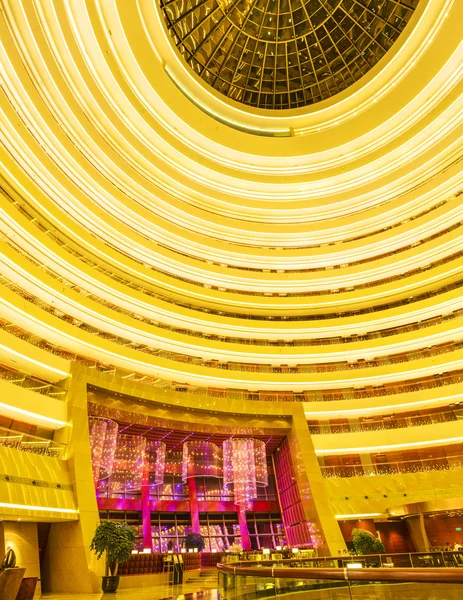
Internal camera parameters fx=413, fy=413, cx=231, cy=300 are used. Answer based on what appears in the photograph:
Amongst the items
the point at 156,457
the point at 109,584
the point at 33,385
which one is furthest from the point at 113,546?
the point at 156,457

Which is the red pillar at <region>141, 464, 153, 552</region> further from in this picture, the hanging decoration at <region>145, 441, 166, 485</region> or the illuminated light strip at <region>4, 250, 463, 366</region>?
the illuminated light strip at <region>4, 250, 463, 366</region>

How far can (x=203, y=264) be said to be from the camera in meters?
31.2

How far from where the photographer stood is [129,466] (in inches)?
721

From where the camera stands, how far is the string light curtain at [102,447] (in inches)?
648

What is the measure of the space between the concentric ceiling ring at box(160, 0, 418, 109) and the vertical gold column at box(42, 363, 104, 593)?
26.4 m

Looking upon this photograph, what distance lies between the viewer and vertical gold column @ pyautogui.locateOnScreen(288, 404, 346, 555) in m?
18.3

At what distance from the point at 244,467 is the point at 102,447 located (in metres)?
6.99

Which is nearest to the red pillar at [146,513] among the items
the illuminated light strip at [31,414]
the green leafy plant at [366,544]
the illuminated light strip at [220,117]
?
the illuminated light strip at [31,414]

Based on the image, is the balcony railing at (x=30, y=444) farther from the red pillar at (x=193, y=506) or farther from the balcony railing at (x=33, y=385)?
the red pillar at (x=193, y=506)

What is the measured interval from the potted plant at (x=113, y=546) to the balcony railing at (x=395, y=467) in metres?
12.3

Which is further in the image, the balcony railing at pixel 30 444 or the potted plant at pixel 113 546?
the balcony railing at pixel 30 444

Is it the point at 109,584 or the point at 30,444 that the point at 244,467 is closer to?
the point at 109,584

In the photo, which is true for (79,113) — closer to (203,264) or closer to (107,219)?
(107,219)

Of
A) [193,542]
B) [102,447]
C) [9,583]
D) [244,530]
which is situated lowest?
[244,530]
